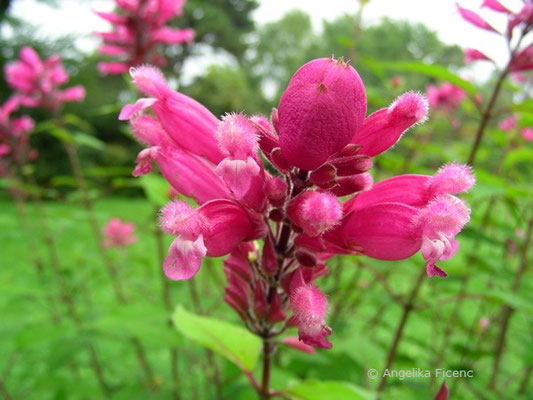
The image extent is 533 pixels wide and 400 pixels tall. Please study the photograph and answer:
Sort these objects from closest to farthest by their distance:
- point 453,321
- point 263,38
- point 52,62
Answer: point 453,321 < point 52,62 < point 263,38

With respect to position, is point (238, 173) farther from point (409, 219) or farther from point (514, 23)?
point (514, 23)

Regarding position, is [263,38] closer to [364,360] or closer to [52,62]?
[52,62]

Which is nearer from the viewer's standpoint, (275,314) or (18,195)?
(275,314)

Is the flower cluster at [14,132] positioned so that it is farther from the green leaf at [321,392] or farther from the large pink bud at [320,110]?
the large pink bud at [320,110]

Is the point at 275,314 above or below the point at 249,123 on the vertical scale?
below

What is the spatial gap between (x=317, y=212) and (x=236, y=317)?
2.36 meters

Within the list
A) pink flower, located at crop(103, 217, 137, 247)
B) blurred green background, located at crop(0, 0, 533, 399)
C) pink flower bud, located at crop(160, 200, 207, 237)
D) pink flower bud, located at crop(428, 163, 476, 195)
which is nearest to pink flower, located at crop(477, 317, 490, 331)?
blurred green background, located at crop(0, 0, 533, 399)

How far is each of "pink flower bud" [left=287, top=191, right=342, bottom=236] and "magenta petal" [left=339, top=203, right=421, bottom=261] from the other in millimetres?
105

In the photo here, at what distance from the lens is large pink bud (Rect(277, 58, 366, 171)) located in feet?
2.47

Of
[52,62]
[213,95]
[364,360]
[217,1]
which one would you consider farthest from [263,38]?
[364,360]

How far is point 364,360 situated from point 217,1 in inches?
943

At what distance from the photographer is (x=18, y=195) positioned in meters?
4.09

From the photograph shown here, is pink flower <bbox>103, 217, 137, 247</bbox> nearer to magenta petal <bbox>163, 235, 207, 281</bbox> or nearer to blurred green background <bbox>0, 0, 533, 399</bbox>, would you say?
blurred green background <bbox>0, 0, 533, 399</bbox>

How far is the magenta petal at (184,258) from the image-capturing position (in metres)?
0.80
